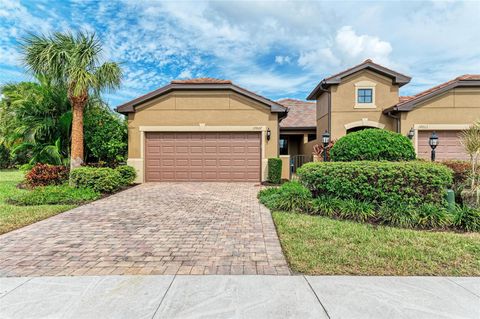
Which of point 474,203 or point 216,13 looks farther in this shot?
point 216,13

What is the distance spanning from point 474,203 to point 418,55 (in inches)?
413

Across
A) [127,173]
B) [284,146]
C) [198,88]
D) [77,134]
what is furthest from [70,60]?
[284,146]

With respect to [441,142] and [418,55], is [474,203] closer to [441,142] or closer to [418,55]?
[441,142]

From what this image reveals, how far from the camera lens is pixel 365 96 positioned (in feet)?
46.1

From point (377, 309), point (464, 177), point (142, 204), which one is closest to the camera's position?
point (377, 309)

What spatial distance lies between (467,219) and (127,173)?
11.7 metres

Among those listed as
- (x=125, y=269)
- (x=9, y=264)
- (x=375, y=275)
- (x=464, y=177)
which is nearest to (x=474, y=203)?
(x=464, y=177)

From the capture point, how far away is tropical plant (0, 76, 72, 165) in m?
11.3

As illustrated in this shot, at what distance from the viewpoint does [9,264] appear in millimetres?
3777

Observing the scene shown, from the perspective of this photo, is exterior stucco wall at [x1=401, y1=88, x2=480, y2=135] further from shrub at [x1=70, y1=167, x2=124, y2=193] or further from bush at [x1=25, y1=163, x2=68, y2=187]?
bush at [x1=25, y1=163, x2=68, y2=187]

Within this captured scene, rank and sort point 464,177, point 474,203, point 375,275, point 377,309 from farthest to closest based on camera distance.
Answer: point 464,177 → point 474,203 → point 375,275 → point 377,309

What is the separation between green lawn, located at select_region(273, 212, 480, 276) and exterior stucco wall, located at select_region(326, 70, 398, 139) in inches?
377

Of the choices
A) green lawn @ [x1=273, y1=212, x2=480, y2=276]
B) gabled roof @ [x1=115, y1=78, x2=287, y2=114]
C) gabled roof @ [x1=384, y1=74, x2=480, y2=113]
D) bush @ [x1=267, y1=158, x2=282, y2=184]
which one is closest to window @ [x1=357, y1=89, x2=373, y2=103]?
gabled roof @ [x1=384, y1=74, x2=480, y2=113]

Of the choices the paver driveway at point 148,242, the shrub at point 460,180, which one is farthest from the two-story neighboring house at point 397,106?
the paver driveway at point 148,242
